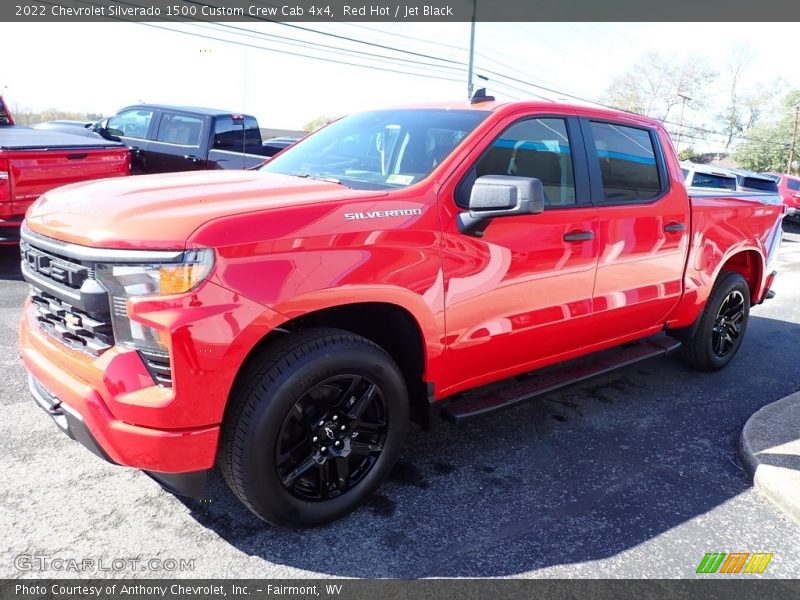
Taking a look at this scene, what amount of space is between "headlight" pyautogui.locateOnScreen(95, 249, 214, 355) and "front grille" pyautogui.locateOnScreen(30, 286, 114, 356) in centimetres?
9

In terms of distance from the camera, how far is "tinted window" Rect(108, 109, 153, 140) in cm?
1034

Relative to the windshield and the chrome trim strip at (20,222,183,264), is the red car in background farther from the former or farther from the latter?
the chrome trim strip at (20,222,183,264)

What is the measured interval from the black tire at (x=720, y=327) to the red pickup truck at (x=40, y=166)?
614 cm

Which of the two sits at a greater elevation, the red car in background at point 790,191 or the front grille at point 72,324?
the front grille at point 72,324

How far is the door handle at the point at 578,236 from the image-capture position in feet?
11.3

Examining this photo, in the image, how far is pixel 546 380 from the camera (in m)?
3.80

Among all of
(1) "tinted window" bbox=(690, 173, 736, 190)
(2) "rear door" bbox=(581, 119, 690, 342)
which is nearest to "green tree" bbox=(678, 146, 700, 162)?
(1) "tinted window" bbox=(690, 173, 736, 190)

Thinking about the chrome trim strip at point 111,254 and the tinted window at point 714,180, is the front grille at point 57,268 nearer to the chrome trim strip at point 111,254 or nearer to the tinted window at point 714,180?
the chrome trim strip at point 111,254

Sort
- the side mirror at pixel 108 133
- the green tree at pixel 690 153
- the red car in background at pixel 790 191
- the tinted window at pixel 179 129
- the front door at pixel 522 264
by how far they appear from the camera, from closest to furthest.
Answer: the front door at pixel 522 264
the tinted window at pixel 179 129
the side mirror at pixel 108 133
the red car in background at pixel 790 191
the green tree at pixel 690 153

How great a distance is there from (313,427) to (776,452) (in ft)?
8.68

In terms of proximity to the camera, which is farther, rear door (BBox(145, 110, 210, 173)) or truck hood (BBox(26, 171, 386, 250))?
rear door (BBox(145, 110, 210, 173))

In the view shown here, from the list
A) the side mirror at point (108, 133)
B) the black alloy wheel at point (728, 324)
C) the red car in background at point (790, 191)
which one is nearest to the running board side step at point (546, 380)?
the black alloy wheel at point (728, 324)

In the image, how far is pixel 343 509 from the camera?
283cm

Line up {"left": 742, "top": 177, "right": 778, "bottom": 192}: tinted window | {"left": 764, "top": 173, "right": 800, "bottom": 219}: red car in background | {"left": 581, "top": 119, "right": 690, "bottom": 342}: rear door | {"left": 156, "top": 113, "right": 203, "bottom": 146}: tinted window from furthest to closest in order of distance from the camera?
{"left": 764, "top": 173, "right": 800, "bottom": 219}: red car in background
{"left": 742, "top": 177, "right": 778, "bottom": 192}: tinted window
{"left": 156, "top": 113, "right": 203, "bottom": 146}: tinted window
{"left": 581, "top": 119, "right": 690, "bottom": 342}: rear door
